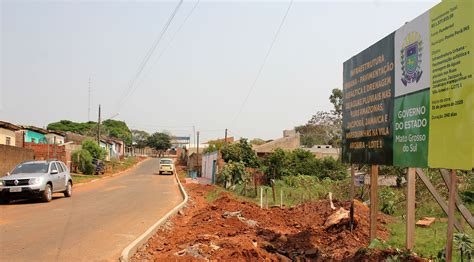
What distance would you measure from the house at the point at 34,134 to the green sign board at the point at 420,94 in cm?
4607

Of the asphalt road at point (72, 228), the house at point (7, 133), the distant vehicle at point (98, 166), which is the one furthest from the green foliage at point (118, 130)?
the asphalt road at point (72, 228)

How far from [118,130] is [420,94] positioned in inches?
4959

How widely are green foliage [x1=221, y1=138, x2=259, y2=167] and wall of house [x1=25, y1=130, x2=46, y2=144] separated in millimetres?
22328

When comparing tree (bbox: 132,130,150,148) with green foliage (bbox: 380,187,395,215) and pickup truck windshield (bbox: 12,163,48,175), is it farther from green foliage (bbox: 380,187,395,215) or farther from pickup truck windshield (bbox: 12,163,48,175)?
green foliage (bbox: 380,187,395,215)

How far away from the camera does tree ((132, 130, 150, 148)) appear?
5714 inches

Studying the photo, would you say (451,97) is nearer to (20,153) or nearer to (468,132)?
(468,132)

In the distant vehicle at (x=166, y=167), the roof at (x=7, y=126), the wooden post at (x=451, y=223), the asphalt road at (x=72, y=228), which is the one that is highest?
Result: the roof at (x=7, y=126)

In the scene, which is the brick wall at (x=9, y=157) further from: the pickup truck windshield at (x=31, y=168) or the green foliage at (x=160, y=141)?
the green foliage at (x=160, y=141)

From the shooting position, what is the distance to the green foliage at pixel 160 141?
132875 mm

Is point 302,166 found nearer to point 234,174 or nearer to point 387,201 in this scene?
point 234,174

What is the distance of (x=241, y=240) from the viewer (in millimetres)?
8938

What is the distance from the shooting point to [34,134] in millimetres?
52031

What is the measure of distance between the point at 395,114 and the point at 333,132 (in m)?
57.6

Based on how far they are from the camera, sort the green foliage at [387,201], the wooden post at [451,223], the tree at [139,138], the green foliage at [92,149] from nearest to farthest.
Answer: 1. the wooden post at [451,223]
2. the green foliage at [387,201]
3. the green foliage at [92,149]
4. the tree at [139,138]
